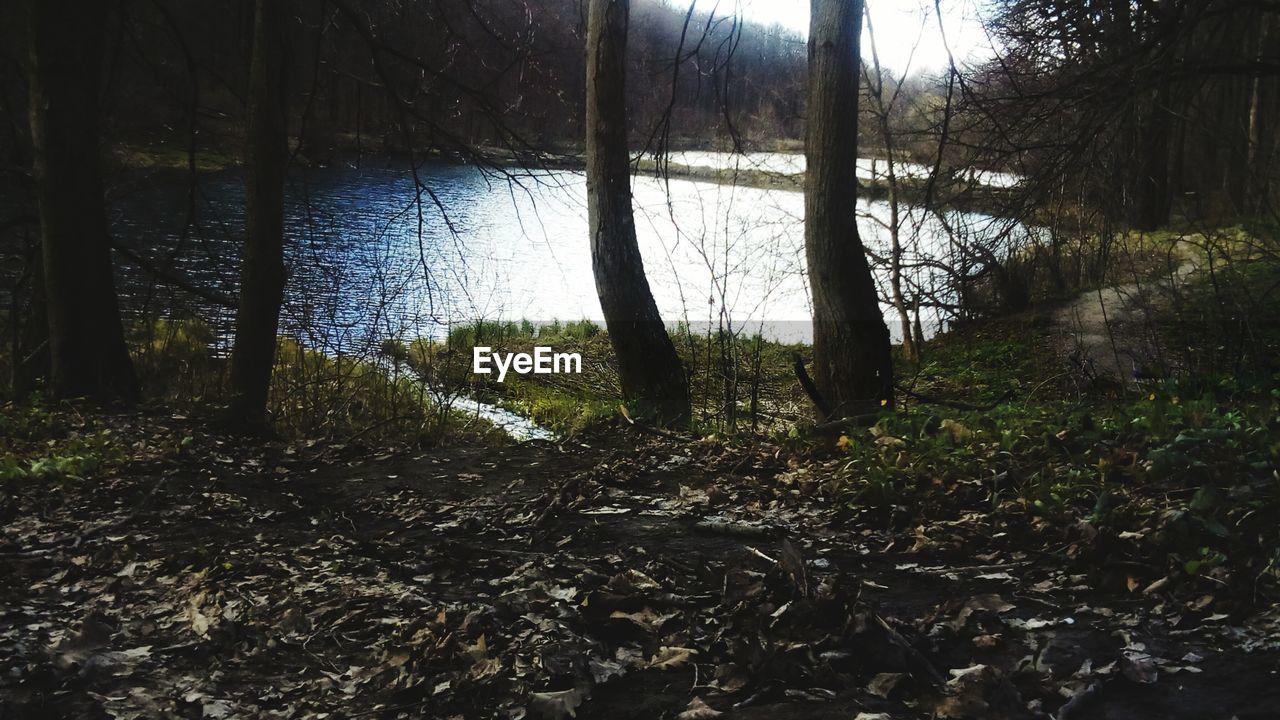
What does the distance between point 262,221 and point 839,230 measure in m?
4.65

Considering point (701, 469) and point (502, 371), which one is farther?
point (502, 371)

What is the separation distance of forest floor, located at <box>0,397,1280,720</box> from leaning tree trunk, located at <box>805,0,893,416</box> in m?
1.87

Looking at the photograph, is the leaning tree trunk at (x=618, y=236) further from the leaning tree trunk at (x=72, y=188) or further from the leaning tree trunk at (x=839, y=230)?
the leaning tree trunk at (x=72, y=188)

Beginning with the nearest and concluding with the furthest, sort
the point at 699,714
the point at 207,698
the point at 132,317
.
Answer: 1. the point at 699,714
2. the point at 207,698
3. the point at 132,317

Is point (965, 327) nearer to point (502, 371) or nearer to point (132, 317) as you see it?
point (502, 371)

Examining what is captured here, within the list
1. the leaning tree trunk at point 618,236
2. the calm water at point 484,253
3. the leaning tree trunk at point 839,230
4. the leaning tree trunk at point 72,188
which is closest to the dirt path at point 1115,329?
the calm water at point 484,253

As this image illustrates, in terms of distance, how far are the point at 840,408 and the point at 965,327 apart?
456 inches

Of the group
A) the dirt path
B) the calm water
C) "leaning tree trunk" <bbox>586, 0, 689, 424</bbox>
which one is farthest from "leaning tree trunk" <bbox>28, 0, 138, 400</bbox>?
the dirt path

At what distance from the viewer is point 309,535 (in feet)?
17.6

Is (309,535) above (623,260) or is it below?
below

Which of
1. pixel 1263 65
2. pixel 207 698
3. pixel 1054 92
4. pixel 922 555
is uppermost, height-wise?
pixel 1263 65

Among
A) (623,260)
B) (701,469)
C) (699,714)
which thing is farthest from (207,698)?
(623,260)

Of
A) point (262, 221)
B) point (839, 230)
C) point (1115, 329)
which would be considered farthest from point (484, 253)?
point (839, 230)

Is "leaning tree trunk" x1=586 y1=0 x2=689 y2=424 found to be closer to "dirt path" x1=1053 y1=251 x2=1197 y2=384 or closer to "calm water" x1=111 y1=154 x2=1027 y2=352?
"calm water" x1=111 y1=154 x2=1027 y2=352
